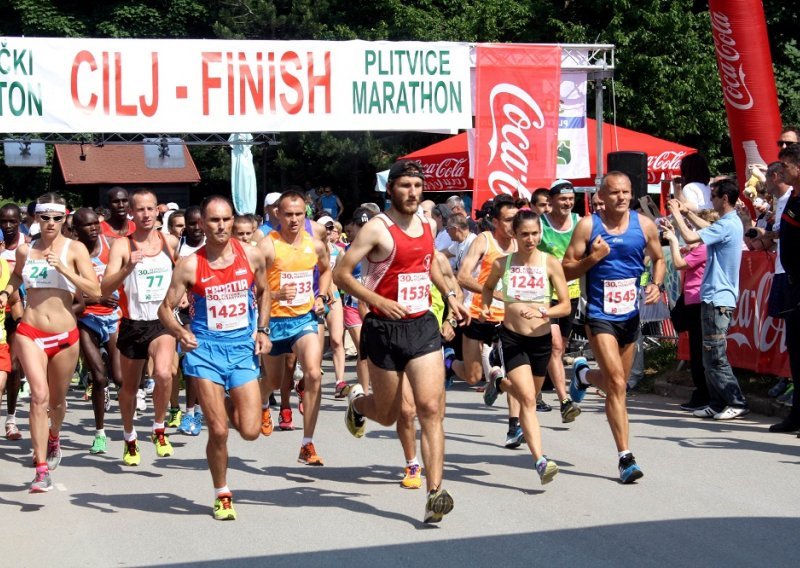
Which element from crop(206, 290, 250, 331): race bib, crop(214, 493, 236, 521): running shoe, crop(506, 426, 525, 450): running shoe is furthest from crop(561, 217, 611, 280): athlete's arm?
crop(214, 493, 236, 521): running shoe

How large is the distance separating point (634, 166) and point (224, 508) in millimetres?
7627

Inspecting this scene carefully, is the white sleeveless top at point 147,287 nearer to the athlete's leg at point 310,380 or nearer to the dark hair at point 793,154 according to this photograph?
the athlete's leg at point 310,380

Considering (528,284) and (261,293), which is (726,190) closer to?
(528,284)

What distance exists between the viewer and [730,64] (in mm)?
15227

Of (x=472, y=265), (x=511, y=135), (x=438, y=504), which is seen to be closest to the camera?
(x=438, y=504)

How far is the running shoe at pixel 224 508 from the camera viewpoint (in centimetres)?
770

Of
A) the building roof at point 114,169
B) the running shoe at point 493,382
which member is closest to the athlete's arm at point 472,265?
the running shoe at point 493,382

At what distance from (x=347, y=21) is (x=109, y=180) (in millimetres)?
8770

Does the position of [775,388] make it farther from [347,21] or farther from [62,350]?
[347,21]

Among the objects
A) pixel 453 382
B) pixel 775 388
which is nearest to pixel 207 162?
pixel 453 382

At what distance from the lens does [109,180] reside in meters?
39.3

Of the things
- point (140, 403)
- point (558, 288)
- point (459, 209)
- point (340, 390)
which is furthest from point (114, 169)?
point (558, 288)

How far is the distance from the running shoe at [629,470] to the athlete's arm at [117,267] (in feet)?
11.5

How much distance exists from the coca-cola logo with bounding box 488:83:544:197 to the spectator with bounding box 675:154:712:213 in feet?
10.7
